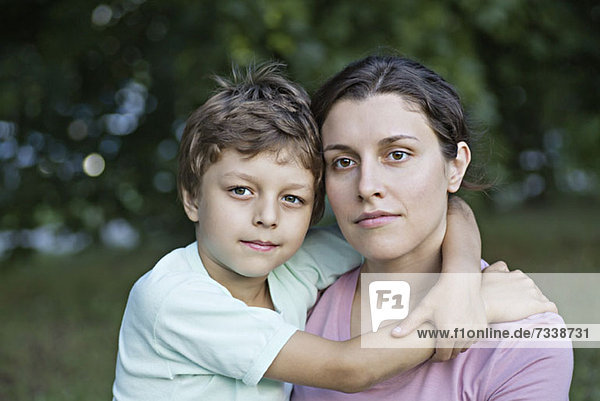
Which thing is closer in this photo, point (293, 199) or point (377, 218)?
point (377, 218)

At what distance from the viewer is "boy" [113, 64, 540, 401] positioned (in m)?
1.88

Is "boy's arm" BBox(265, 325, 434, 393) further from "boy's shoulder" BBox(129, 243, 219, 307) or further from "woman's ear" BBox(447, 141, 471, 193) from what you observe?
"woman's ear" BBox(447, 141, 471, 193)

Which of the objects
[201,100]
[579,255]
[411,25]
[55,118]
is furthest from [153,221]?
[579,255]

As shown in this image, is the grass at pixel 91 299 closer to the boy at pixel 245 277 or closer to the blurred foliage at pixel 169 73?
the blurred foliage at pixel 169 73

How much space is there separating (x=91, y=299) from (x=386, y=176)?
5.99m

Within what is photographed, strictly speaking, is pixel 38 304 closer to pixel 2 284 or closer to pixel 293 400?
pixel 2 284

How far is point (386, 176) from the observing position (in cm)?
198

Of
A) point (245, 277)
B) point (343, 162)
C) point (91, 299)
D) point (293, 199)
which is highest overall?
point (91, 299)

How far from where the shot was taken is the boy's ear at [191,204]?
228cm

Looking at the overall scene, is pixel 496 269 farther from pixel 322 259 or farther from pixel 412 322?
pixel 322 259

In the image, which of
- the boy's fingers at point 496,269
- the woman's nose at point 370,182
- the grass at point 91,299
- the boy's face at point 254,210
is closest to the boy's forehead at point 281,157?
the boy's face at point 254,210

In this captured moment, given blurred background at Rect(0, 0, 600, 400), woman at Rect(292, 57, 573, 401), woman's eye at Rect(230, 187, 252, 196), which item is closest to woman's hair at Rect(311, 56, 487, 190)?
woman at Rect(292, 57, 573, 401)

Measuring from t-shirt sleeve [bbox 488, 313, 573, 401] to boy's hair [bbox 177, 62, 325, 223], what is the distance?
31.9 inches

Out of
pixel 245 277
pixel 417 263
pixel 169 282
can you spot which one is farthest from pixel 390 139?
pixel 169 282
